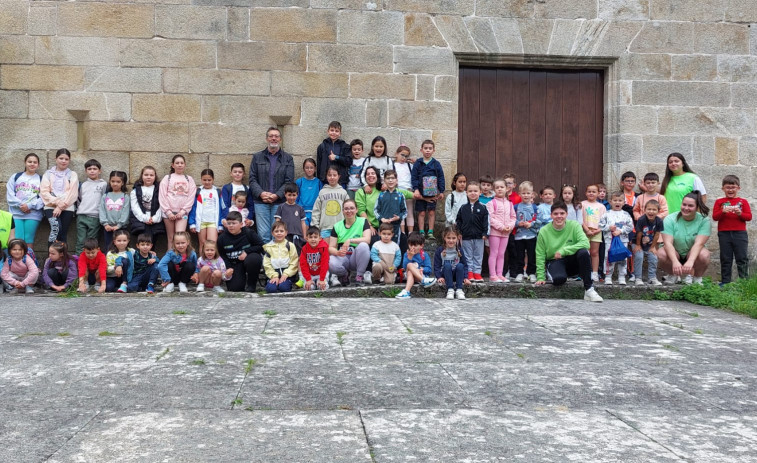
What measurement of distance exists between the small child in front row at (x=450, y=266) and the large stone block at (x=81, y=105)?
429 cm

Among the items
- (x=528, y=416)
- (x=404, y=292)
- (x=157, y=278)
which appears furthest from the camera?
(x=157, y=278)

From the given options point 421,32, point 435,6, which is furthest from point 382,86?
point 435,6

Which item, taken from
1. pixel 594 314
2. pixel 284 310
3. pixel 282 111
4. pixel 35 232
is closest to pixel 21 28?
pixel 35 232

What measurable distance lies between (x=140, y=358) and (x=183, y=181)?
471 centimetres

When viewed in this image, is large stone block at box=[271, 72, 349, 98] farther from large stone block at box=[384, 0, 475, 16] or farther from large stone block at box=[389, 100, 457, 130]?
large stone block at box=[384, 0, 475, 16]

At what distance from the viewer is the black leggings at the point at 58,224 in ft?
27.5

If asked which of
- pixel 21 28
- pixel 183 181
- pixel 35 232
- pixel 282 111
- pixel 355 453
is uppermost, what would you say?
pixel 21 28

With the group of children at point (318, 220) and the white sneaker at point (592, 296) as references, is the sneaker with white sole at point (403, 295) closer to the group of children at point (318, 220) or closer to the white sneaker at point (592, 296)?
the group of children at point (318, 220)

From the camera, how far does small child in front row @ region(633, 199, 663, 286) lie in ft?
26.5

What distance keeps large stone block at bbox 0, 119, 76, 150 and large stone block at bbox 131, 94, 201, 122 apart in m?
0.88

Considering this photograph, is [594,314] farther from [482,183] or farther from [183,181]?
[183,181]

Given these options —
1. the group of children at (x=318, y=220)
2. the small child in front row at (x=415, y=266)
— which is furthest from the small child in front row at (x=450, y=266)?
the small child in front row at (x=415, y=266)

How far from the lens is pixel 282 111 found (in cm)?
894

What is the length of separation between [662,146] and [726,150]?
32.9 inches
